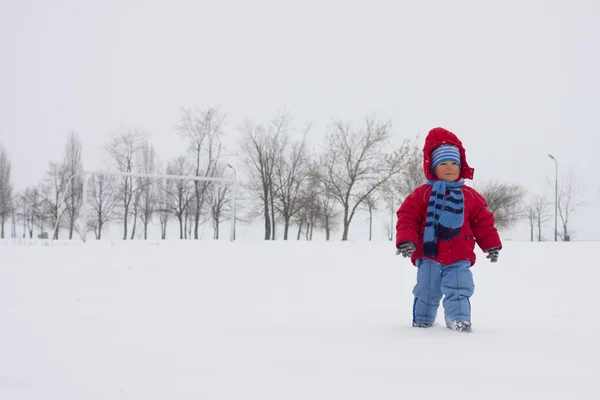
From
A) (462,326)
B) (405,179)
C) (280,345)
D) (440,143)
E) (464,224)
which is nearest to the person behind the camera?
(280,345)

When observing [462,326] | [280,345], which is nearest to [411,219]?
[462,326]

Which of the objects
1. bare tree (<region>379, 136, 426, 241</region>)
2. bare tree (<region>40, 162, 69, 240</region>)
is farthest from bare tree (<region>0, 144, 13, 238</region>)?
bare tree (<region>379, 136, 426, 241</region>)

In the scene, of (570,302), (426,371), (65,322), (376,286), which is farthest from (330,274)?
(426,371)

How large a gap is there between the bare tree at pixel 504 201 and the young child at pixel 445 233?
38.2 m

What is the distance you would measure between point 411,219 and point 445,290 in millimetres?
548

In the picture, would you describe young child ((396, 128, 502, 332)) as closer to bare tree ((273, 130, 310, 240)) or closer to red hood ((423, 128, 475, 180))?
red hood ((423, 128, 475, 180))

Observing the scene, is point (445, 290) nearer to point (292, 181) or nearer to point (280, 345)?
point (280, 345)

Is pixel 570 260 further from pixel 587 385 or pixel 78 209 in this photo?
pixel 78 209

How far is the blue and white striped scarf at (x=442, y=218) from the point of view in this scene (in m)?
3.42

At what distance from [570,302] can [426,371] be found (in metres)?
3.64

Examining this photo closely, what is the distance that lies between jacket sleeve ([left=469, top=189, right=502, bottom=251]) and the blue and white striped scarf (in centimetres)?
20

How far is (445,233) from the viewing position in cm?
344

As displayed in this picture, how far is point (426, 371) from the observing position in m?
2.21

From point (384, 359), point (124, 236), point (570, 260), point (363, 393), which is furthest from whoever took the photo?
point (124, 236)
